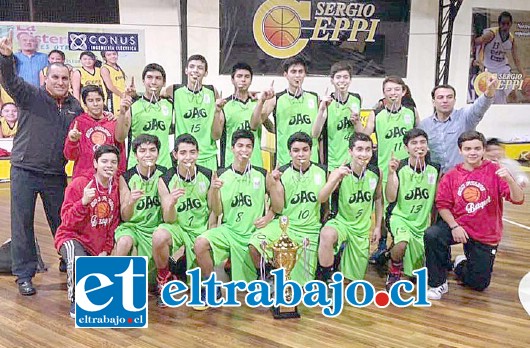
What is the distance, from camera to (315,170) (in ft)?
12.5

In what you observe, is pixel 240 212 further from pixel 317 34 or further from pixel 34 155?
pixel 317 34

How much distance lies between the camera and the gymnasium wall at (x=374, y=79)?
8.79 metres

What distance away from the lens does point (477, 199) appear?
3.79m

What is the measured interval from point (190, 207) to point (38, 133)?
1.12m

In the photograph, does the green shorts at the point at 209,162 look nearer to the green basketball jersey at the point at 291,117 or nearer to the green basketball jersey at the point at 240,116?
the green basketball jersey at the point at 240,116

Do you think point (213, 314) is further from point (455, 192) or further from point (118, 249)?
point (455, 192)

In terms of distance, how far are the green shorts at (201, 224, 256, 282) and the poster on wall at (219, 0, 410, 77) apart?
5818 mm

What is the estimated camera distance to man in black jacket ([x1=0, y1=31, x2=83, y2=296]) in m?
3.71

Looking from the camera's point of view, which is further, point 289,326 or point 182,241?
point 182,241

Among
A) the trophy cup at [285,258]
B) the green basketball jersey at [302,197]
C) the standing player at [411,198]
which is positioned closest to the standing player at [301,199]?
the green basketball jersey at [302,197]

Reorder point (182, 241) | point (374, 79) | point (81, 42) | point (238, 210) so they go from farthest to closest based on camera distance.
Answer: point (374, 79) < point (81, 42) < point (238, 210) < point (182, 241)

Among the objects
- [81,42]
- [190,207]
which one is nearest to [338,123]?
[190,207]

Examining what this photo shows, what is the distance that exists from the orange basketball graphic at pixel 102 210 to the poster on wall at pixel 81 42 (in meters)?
5.57

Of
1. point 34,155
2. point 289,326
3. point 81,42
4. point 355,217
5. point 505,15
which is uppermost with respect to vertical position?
point 505,15
